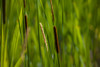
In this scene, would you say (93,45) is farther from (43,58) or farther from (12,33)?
(12,33)

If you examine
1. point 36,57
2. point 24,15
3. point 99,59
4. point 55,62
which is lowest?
point 99,59

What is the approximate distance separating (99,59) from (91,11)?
336 millimetres

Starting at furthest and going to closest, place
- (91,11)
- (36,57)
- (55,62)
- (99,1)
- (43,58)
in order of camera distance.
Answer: (99,1) → (91,11) → (36,57) → (43,58) → (55,62)

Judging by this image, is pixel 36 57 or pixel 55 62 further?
pixel 36 57

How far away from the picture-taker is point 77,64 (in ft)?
3.24

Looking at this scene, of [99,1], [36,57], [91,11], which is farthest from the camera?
[99,1]

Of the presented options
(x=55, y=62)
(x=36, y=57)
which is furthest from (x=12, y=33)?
(x=36, y=57)

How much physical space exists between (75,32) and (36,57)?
0.25 metres

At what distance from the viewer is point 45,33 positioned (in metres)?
0.73

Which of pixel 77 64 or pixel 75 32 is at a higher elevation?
pixel 75 32

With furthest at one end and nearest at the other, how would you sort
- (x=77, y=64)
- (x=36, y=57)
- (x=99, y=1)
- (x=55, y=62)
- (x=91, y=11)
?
(x=99, y=1) < (x=91, y=11) < (x=36, y=57) < (x=77, y=64) < (x=55, y=62)

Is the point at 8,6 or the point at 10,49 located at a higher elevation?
the point at 8,6

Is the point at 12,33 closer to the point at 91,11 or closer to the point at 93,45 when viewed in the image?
the point at 93,45

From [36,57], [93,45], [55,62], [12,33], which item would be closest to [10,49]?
[12,33]
